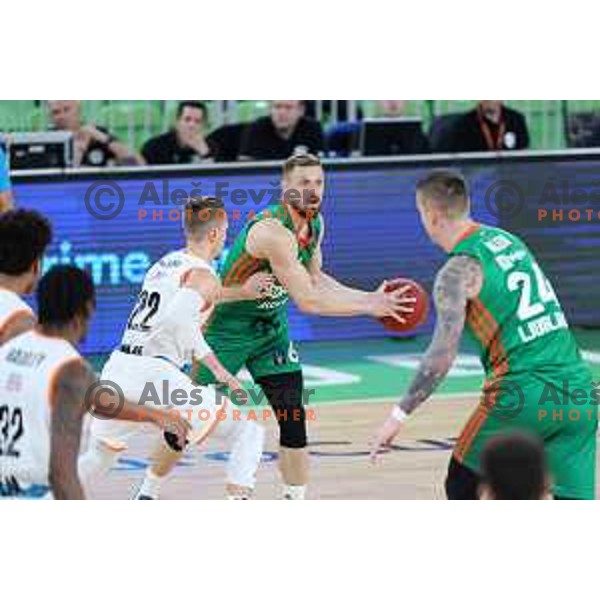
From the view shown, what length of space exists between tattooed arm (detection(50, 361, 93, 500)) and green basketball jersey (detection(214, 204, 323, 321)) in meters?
3.97

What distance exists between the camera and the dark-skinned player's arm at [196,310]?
12547 millimetres

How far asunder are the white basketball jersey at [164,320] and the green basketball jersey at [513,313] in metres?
2.15

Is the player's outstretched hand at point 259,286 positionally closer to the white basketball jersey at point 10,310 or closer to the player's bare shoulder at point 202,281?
the player's bare shoulder at point 202,281

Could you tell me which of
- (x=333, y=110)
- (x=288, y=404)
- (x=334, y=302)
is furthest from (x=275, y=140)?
(x=288, y=404)

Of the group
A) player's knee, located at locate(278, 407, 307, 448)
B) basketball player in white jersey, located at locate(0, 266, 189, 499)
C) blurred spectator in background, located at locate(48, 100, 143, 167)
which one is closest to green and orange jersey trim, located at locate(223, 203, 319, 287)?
player's knee, located at locate(278, 407, 307, 448)

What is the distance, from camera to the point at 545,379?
11055mm

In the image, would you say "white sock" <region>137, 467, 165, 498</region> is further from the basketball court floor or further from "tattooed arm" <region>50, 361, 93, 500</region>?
"tattooed arm" <region>50, 361, 93, 500</region>

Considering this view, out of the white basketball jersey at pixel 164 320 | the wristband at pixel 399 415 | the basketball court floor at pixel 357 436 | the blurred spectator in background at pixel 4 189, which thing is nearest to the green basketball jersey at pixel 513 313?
the wristband at pixel 399 415

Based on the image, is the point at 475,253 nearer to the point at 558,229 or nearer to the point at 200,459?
the point at 200,459

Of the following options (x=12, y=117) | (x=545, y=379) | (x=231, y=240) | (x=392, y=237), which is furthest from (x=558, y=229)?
(x=545, y=379)

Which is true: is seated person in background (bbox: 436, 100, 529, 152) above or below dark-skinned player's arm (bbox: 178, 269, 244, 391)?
above

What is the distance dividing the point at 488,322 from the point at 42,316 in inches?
94.2

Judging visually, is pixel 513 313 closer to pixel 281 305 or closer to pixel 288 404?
pixel 288 404

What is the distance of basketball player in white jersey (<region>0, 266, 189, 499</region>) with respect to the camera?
30.4 ft
